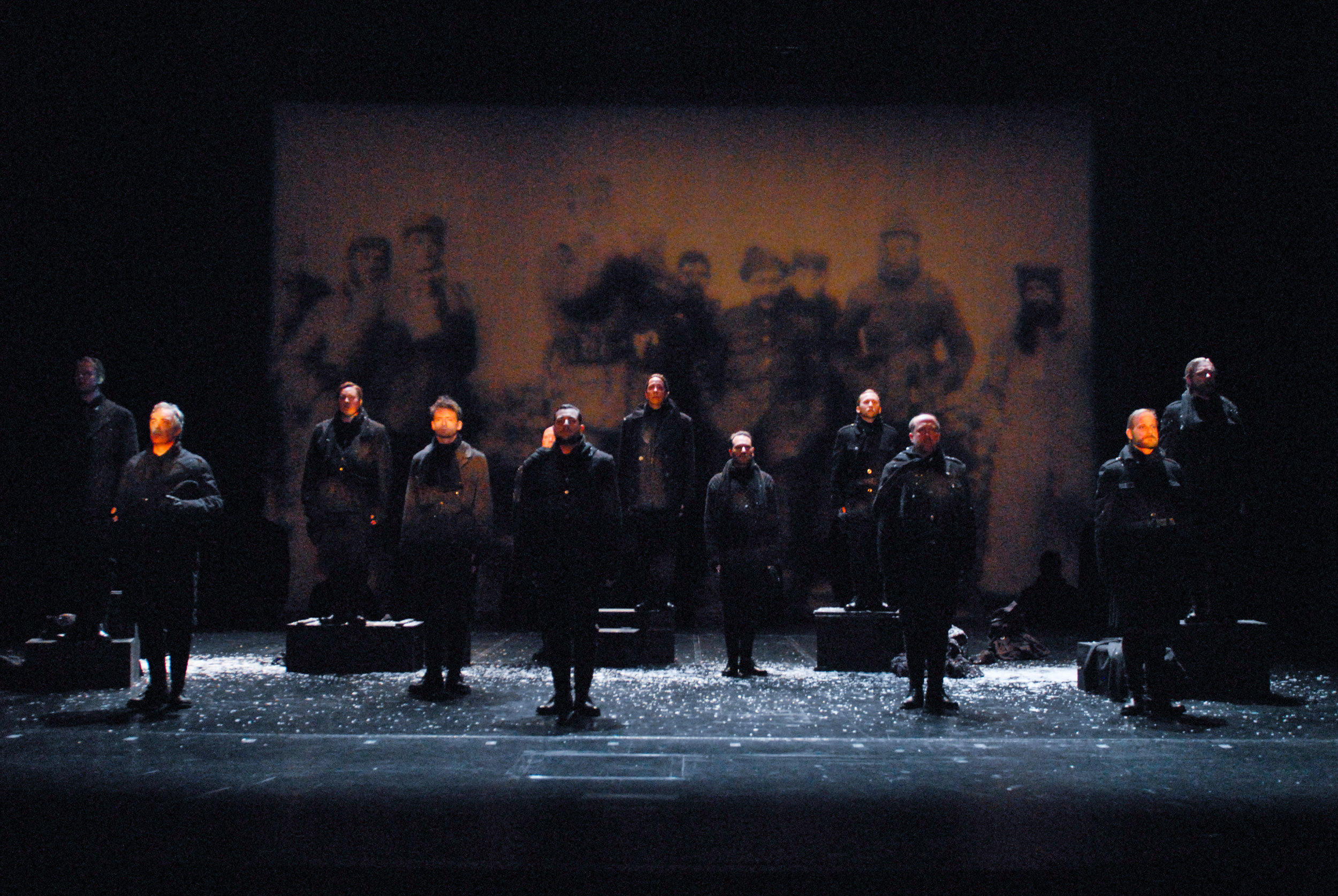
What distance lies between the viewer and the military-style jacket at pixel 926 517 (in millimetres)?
5812

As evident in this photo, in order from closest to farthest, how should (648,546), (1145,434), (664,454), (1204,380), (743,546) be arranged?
(1145,434)
(1204,380)
(743,546)
(664,454)
(648,546)

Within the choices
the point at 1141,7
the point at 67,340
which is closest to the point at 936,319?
the point at 1141,7

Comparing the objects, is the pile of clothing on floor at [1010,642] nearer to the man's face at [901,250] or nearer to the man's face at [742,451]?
the man's face at [742,451]

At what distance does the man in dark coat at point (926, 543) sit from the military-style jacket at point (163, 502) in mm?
4111

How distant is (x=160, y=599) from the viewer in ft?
18.6

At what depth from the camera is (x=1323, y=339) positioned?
8781 millimetres

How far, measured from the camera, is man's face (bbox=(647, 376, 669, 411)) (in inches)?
321

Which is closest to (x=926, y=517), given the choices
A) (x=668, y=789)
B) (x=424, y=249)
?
(x=668, y=789)

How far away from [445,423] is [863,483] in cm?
363

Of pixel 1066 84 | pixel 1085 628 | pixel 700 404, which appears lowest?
pixel 1085 628

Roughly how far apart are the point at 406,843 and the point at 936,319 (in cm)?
819

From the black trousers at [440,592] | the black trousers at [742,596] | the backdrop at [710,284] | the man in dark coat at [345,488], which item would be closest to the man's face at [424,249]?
the backdrop at [710,284]

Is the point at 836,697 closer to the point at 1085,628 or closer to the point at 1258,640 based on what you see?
the point at 1258,640

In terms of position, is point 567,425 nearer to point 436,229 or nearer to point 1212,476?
point 1212,476
